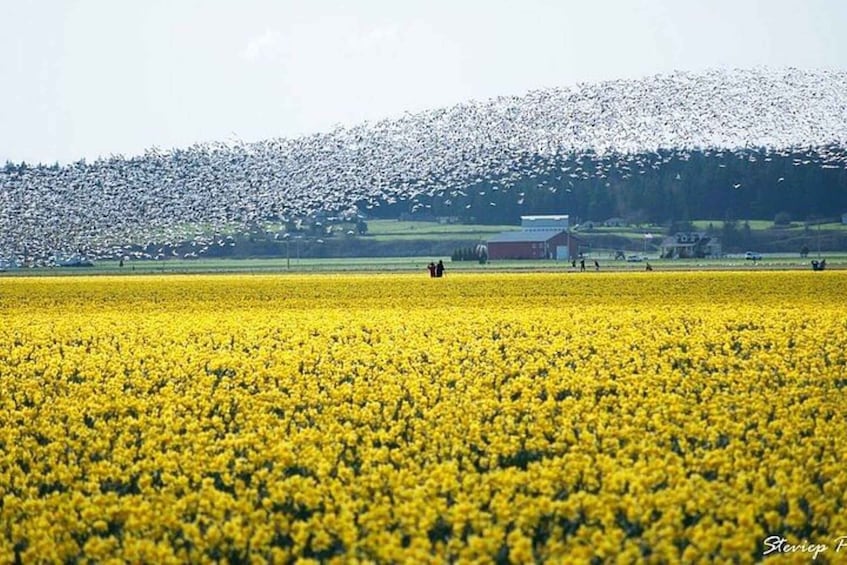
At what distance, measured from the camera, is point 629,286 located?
4603 centimetres

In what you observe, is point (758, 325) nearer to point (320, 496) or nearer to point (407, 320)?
point (407, 320)

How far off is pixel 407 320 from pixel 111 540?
56.5ft

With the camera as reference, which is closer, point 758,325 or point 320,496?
point 320,496

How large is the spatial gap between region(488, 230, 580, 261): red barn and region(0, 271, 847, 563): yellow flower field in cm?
8192

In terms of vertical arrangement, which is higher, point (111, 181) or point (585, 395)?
point (111, 181)

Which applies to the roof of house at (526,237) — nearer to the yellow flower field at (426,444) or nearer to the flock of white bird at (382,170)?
the flock of white bird at (382,170)

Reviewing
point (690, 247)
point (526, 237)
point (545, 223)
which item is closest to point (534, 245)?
point (526, 237)

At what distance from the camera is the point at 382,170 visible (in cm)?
18112

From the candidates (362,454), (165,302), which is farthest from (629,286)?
(362,454)

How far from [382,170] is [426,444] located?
558ft

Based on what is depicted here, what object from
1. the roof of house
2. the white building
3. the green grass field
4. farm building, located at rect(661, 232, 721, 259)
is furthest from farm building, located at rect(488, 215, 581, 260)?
the white building

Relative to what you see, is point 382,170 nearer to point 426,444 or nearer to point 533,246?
point 533,246

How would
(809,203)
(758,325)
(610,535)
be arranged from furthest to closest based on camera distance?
(809,203)
(758,325)
(610,535)

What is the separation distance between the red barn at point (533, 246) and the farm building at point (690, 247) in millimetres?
8363
